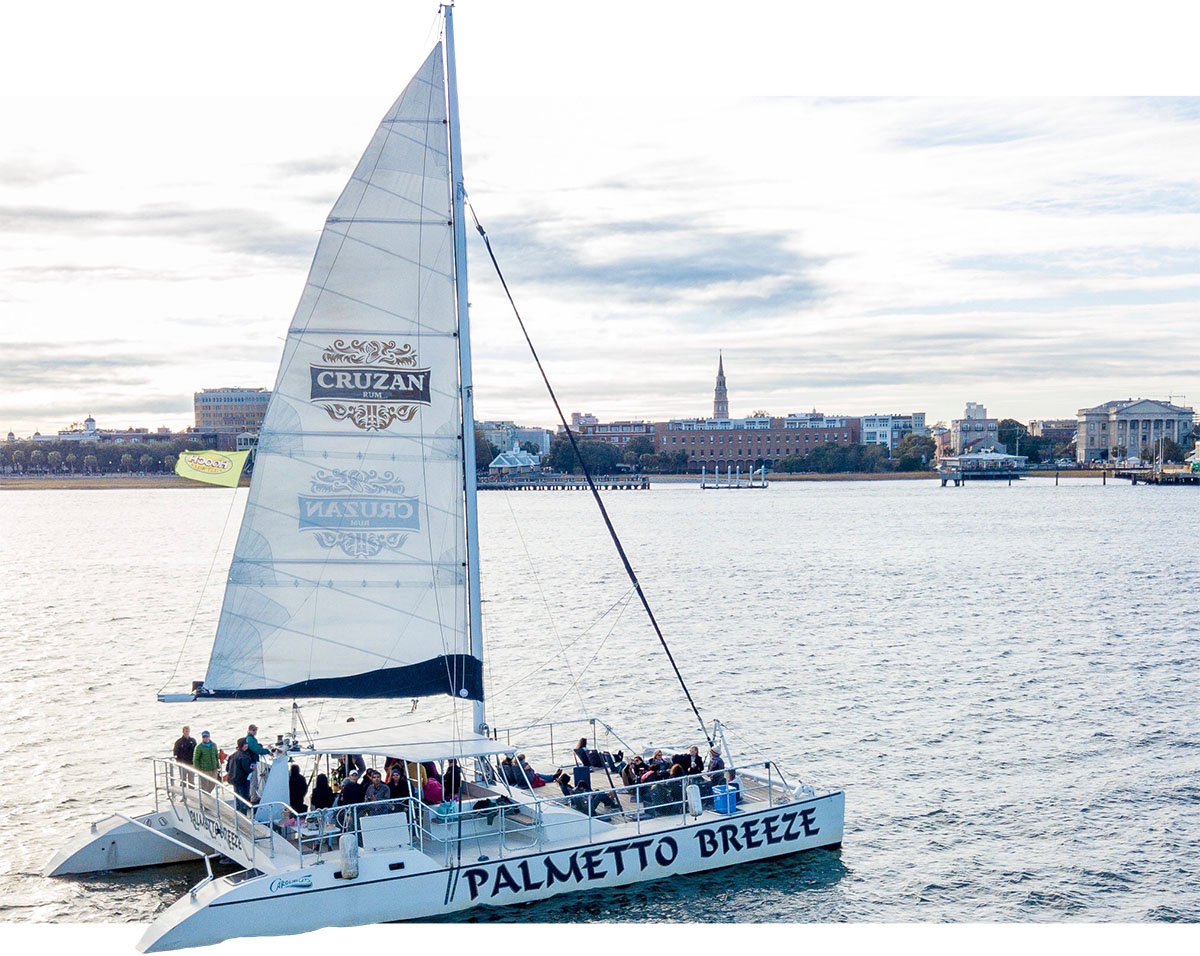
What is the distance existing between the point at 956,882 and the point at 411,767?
27.6 feet

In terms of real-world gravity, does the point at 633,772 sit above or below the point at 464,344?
below

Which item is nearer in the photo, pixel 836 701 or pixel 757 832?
pixel 757 832

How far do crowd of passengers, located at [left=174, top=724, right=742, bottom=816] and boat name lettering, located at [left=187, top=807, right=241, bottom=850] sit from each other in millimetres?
460

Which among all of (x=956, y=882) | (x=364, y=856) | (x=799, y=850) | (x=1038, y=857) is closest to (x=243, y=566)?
(x=364, y=856)

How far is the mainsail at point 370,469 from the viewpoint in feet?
55.3

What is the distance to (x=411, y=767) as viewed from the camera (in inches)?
704

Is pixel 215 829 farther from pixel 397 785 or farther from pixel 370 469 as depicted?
pixel 370 469

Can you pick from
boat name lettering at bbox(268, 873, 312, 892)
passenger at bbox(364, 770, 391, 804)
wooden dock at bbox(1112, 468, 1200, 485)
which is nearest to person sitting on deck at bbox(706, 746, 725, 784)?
passenger at bbox(364, 770, 391, 804)

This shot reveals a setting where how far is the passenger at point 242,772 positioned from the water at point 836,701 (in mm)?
2087

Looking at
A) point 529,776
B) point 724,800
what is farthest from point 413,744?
point 724,800

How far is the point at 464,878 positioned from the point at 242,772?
3.49 metres

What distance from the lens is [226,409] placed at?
186000 millimetres

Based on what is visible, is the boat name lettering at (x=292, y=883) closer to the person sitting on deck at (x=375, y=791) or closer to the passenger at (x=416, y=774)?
the person sitting on deck at (x=375, y=791)

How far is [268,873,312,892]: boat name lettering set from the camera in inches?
587
